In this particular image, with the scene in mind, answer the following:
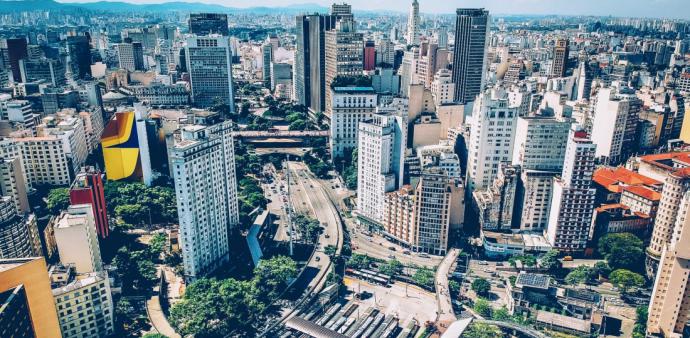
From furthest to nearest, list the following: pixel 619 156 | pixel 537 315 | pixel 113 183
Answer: pixel 619 156
pixel 113 183
pixel 537 315

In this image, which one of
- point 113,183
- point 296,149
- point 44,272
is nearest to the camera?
point 44,272

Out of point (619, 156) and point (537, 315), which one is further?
point (619, 156)

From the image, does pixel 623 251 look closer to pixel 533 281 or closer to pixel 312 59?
pixel 533 281

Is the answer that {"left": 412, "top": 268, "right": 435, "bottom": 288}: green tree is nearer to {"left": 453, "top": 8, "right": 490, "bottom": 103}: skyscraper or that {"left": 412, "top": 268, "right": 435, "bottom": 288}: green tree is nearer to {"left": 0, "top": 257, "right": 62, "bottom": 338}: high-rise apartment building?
{"left": 0, "top": 257, "right": 62, "bottom": 338}: high-rise apartment building

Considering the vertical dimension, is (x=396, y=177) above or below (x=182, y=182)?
below

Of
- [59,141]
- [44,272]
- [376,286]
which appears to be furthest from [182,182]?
[59,141]

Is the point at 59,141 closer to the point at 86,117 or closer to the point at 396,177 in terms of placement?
the point at 86,117
